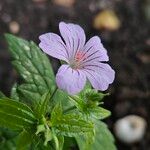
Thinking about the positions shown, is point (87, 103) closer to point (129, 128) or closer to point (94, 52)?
point (94, 52)

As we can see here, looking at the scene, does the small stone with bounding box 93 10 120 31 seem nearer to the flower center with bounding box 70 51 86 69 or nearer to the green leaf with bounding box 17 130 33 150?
the flower center with bounding box 70 51 86 69

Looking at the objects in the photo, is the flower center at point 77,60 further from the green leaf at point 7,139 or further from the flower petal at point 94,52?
the green leaf at point 7,139

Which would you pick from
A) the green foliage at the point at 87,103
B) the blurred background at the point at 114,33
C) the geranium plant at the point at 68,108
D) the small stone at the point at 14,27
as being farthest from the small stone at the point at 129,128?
the green foliage at the point at 87,103

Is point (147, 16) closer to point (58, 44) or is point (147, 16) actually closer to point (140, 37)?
point (140, 37)

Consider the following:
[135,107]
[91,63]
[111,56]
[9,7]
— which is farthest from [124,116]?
[91,63]

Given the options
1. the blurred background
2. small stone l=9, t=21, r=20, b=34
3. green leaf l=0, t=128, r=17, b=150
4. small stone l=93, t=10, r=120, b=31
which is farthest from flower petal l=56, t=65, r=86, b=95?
small stone l=93, t=10, r=120, b=31
